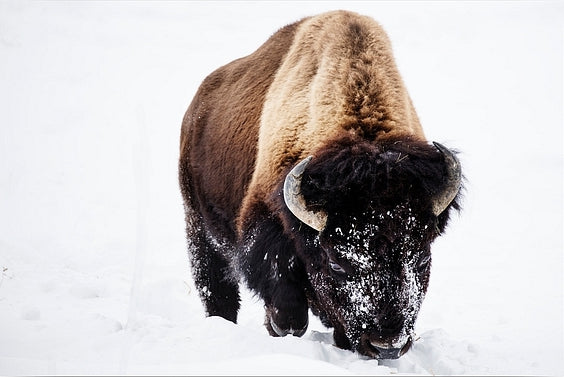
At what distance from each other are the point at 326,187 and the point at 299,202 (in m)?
0.19

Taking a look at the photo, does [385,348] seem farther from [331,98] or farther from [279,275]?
[331,98]

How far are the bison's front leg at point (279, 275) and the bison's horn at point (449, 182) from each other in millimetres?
980

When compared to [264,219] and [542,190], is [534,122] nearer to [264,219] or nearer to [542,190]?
[542,190]

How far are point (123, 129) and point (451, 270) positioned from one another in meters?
9.22

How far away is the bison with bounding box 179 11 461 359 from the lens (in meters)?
3.55

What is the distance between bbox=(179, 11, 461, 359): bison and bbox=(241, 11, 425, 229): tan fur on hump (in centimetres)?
1

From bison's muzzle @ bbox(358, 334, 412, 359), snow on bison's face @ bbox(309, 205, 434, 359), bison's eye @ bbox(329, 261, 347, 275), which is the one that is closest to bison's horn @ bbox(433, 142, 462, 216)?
snow on bison's face @ bbox(309, 205, 434, 359)

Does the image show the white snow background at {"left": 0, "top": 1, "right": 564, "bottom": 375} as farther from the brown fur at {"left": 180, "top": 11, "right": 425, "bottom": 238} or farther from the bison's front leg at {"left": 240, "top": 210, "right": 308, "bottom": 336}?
the brown fur at {"left": 180, "top": 11, "right": 425, "bottom": 238}

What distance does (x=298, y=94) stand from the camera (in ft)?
15.5

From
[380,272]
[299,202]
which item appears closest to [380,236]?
[380,272]

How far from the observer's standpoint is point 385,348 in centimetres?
346

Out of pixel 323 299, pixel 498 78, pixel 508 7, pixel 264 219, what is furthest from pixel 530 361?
pixel 508 7

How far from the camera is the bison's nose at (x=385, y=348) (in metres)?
3.46

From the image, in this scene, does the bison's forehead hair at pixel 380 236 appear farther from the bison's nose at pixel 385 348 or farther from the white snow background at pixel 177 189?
the white snow background at pixel 177 189
